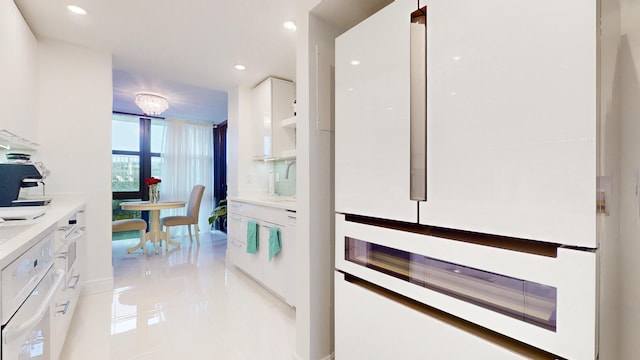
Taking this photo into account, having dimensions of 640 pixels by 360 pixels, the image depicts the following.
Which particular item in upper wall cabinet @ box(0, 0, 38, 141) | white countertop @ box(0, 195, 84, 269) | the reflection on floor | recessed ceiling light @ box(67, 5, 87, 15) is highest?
recessed ceiling light @ box(67, 5, 87, 15)

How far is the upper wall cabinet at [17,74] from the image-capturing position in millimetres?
1883

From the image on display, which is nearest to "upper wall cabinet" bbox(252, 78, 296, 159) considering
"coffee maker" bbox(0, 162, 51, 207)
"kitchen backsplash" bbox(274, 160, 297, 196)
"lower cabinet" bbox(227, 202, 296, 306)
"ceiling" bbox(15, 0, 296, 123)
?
"ceiling" bbox(15, 0, 296, 123)

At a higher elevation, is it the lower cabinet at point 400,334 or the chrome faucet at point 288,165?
the chrome faucet at point 288,165

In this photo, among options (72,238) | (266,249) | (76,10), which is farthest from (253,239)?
(76,10)

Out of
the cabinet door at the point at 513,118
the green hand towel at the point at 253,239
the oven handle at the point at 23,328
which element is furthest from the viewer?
the green hand towel at the point at 253,239

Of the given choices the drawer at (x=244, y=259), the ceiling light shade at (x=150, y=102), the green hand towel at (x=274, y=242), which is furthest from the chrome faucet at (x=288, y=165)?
the ceiling light shade at (x=150, y=102)

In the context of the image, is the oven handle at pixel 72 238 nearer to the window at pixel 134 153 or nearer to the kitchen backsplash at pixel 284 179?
the kitchen backsplash at pixel 284 179

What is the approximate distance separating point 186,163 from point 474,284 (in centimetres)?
604

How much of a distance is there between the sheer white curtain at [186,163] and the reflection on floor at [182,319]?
2449 mm

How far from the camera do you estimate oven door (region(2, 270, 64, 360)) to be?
2.92 ft

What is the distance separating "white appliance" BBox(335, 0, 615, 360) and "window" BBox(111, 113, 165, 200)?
569 cm

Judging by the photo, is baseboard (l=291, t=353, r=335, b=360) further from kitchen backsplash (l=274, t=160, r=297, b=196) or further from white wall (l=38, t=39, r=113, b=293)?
white wall (l=38, t=39, r=113, b=293)

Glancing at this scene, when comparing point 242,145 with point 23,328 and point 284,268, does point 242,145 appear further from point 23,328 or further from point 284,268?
point 23,328

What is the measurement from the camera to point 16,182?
6.80ft
